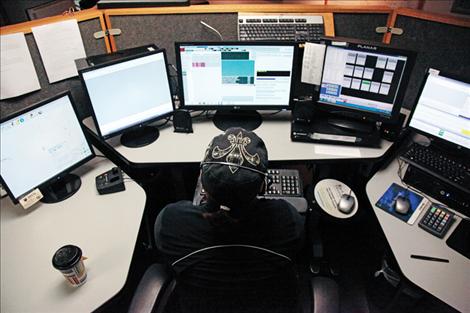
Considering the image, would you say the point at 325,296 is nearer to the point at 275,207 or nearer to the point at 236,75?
the point at 275,207

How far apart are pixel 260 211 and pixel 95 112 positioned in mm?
794

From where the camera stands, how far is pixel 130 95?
1.31 m

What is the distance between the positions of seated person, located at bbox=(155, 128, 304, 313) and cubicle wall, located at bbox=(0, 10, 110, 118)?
0.80m

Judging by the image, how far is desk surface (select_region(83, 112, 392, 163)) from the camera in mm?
1329

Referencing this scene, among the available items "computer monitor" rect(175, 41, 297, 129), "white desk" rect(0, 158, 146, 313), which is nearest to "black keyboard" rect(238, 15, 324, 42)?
"computer monitor" rect(175, 41, 297, 129)

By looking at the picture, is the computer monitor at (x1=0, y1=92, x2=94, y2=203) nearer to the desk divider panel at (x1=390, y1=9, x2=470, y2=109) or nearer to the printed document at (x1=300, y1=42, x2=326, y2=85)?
the printed document at (x1=300, y1=42, x2=326, y2=85)

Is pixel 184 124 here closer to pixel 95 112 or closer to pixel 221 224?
pixel 95 112

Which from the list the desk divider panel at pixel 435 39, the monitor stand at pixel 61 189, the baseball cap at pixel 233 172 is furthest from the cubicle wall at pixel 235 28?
the baseball cap at pixel 233 172

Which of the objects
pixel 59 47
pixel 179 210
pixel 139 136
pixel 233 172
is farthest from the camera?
pixel 139 136

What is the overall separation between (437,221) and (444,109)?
0.40 metres

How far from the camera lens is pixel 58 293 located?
941 millimetres

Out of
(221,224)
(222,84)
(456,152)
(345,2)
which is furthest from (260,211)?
(345,2)

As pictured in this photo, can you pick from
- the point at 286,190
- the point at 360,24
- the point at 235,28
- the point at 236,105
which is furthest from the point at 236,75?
the point at 360,24

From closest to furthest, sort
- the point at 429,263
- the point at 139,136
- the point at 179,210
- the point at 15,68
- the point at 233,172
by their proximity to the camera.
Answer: the point at 233,172 → the point at 179,210 → the point at 429,263 → the point at 15,68 → the point at 139,136
